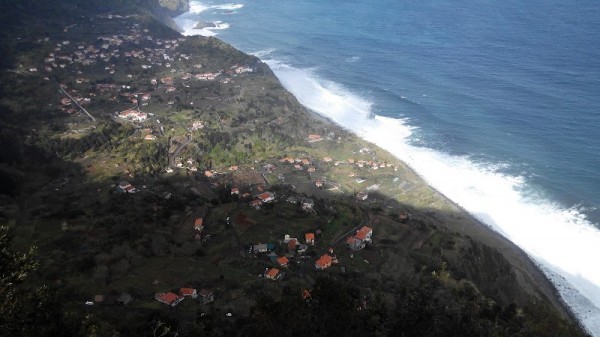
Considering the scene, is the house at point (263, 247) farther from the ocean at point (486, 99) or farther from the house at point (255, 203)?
the ocean at point (486, 99)

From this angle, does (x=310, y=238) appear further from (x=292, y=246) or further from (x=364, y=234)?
(x=364, y=234)

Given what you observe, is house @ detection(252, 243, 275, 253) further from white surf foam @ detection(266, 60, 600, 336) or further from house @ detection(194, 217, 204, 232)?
white surf foam @ detection(266, 60, 600, 336)

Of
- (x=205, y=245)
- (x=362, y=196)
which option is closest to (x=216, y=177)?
(x=362, y=196)

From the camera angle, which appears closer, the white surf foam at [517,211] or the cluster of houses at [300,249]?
the cluster of houses at [300,249]

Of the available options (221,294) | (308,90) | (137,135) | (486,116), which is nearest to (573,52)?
(486,116)

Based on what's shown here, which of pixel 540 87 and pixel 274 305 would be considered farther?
pixel 540 87

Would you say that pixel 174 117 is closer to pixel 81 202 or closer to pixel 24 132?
pixel 24 132

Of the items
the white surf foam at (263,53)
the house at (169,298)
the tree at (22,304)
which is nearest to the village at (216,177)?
the house at (169,298)
